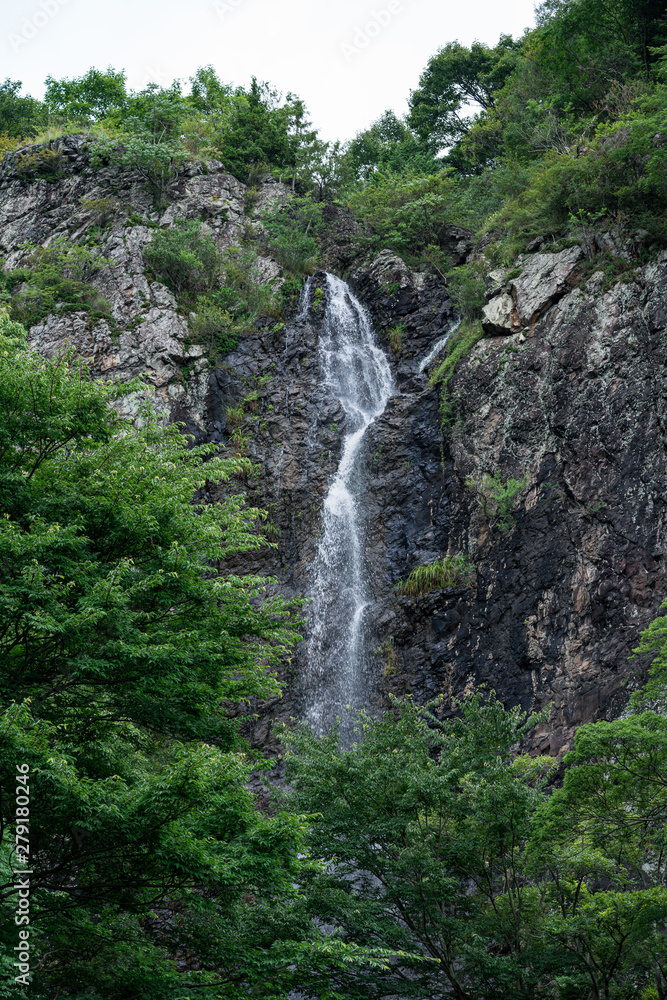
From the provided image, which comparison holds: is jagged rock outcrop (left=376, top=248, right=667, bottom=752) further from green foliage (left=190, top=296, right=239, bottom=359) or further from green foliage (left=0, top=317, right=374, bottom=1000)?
green foliage (left=190, top=296, right=239, bottom=359)

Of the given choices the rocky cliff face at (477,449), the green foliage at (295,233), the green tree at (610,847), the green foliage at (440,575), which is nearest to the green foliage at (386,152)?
the green foliage at (295,233)


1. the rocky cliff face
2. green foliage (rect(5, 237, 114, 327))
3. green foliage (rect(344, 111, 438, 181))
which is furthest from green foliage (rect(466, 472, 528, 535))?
green foliage (rect(344, 111, 438, 181))

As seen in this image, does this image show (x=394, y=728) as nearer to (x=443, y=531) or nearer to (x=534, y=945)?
(x=534, y=945)

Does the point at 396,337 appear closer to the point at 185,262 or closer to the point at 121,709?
the point at 185,262

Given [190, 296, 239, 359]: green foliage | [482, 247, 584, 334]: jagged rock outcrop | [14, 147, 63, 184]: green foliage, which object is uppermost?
[14, 147, 63, 184]: green foliage

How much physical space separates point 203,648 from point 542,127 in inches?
938

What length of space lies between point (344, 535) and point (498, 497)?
5778 millimetres

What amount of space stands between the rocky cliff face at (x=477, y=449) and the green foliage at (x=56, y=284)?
2.07 ft

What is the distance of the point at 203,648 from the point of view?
811 cm

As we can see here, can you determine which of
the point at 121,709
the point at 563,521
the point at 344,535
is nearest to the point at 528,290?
the point at 563,521

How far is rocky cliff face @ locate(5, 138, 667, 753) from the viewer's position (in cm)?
1673

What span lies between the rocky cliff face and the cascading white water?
1.42ft

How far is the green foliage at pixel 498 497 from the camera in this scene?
19703 mm

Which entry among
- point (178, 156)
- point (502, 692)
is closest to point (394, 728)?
point (502, 692)
